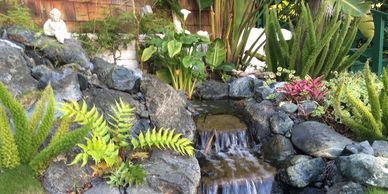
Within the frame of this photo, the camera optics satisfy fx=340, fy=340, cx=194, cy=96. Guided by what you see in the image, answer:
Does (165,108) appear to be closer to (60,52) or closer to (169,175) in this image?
(169,175)

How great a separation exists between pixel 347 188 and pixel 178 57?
112 inches

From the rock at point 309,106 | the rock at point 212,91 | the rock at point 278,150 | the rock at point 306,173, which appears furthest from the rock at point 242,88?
the rock at point 306,173

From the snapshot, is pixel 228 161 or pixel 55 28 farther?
pixel 55 28

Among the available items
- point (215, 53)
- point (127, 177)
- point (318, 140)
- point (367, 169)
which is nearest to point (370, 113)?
point (318, 140)

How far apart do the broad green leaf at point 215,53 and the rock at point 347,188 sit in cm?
298

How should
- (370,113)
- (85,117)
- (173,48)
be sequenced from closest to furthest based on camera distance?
(85,117) < (370,113) < (173,48)

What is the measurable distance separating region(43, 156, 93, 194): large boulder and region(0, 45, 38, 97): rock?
35.2 inches

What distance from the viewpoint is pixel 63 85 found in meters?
3.35

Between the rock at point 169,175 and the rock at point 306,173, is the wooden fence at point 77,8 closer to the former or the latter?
the rock at point 169,175

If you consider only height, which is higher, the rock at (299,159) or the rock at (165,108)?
the rock at (165,108)

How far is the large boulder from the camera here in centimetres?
267

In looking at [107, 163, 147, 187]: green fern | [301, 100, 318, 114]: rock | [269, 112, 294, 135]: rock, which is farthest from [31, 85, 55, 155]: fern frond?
[301, 100, 318, 114]: rock

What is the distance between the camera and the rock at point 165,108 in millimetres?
3668

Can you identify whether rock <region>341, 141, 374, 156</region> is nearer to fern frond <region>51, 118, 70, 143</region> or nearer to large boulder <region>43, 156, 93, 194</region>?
large boulder <region>43, 156, 93, 194</region>
